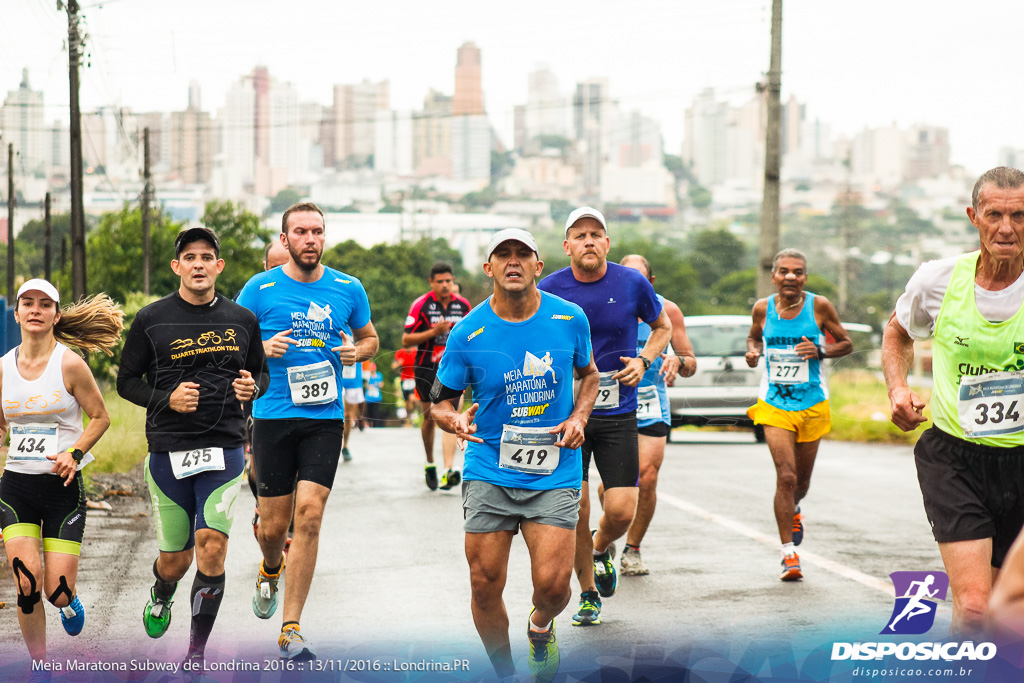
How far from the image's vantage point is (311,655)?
231 inches

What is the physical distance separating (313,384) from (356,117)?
116022mm

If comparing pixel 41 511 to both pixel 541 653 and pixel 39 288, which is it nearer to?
pixel 39 288

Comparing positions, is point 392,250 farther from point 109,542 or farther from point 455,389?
point 455,389

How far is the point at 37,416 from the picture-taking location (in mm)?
5664

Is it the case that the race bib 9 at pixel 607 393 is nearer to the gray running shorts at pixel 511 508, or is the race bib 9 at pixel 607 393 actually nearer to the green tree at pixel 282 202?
the gray running shorts at pixel 511 508

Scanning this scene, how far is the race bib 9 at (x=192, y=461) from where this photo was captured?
18.7ft

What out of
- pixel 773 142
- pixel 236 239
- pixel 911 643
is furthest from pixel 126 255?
pixel 911 643

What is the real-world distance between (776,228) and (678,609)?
15.6 meters

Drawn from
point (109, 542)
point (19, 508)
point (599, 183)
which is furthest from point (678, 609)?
point (599, 183)

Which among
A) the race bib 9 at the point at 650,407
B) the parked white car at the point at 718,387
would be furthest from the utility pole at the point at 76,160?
the race bib 9 at the point at 650,407

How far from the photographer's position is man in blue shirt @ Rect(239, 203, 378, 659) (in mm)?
6539

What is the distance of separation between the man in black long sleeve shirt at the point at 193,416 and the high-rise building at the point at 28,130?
51.7 ft

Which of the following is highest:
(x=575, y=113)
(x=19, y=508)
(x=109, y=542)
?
(x=575, y=113)

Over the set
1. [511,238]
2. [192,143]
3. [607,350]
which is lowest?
[607,350]
